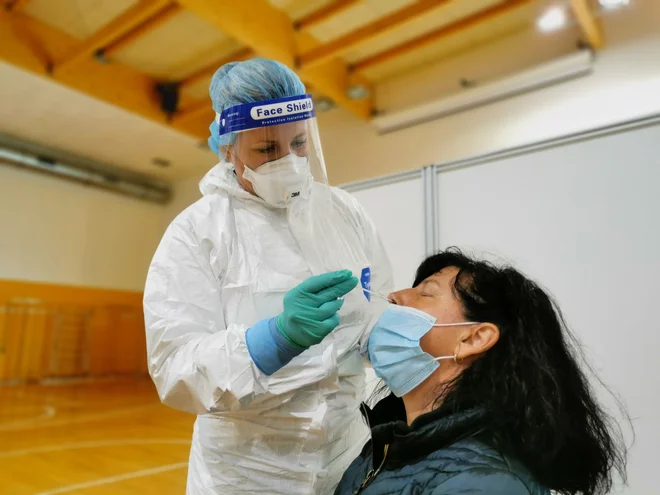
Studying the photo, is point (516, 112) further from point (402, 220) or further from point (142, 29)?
point (142, 29)

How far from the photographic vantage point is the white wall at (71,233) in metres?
6.14

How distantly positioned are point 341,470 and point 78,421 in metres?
3.90

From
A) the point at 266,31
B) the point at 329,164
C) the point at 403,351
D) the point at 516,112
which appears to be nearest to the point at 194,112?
the point at 266,31

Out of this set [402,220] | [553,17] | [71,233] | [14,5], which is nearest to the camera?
Result: [402,220]

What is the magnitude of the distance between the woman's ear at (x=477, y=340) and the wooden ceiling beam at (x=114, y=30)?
3.23m

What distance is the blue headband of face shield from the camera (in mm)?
1049

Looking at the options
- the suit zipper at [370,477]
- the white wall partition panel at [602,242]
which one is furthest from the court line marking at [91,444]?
the suit zipper at [370,477]

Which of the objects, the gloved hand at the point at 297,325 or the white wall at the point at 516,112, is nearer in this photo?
the gloved hand at the point at 297,325

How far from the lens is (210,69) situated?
440 cm

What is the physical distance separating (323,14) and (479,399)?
344 centimetres

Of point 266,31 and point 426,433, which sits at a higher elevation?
point 266,31

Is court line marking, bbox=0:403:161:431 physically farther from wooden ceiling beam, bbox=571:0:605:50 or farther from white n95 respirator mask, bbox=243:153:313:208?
wooden ceiling beam, bbox=571:0:605:50

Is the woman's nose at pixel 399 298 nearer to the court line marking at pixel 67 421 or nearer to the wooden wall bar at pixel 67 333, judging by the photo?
the court line marking at pixel 67 421

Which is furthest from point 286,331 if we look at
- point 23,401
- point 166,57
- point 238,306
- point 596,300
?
point 23,401
